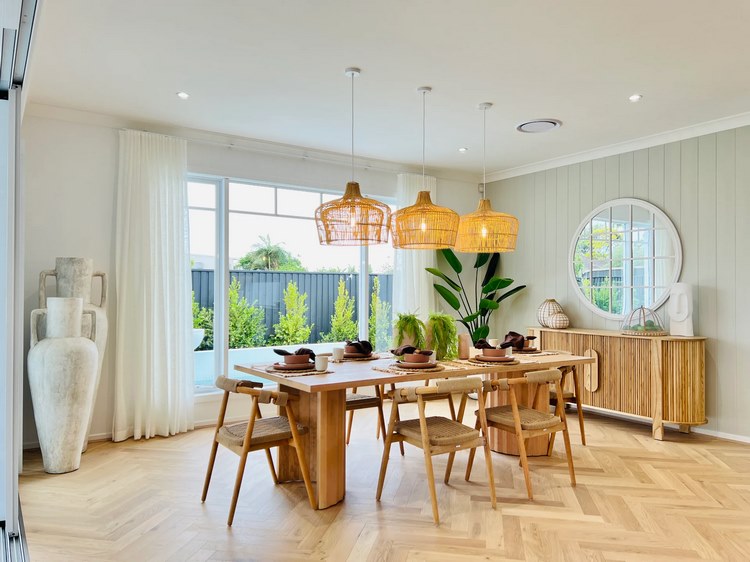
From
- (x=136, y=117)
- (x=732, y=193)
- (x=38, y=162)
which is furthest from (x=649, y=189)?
(x=38, y=162)

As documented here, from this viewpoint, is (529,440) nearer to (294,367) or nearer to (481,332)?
(294,367)

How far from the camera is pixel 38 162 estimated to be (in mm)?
4156

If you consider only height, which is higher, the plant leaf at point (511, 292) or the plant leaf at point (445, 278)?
the plant leaf at point (445, 278)

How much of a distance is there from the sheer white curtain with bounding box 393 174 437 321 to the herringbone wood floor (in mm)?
2233

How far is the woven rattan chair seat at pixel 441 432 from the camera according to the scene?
2910mm

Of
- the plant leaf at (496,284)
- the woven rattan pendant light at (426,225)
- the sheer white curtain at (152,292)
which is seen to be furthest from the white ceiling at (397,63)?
the plant leaf at (496,284)

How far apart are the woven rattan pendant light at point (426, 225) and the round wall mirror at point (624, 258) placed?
2.46m

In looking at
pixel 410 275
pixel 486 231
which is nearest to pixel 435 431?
pixel 486 231

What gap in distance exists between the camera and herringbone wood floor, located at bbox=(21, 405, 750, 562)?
99.6 inches

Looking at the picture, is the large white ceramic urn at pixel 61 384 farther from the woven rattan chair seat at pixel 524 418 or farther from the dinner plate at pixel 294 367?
the woven rattan chair seat at pixel 524 418

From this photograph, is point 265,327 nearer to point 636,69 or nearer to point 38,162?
point 38,162

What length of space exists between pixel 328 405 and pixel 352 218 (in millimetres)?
1177

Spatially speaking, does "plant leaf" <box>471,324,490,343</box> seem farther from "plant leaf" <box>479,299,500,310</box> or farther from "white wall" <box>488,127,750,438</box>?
"white wall" <box>488,127,750,438</box>

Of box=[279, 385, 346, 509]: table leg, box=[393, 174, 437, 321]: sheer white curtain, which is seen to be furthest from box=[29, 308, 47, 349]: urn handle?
box=[393, 174, 437, 321]: sheer white curtain
